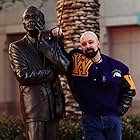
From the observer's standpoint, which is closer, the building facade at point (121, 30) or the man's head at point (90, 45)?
the man's head at point (90, 45)

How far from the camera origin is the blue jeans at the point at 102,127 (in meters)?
6.42

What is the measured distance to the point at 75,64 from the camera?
648 cm

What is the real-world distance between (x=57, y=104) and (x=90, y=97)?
0.35 metres

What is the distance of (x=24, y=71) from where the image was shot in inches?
244

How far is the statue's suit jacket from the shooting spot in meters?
6.20

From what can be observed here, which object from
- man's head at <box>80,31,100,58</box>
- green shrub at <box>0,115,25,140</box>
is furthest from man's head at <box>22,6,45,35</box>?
green shrub at <box>0,115,25,140</box>

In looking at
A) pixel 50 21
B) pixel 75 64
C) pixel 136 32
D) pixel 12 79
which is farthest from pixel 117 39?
pixel 75 64

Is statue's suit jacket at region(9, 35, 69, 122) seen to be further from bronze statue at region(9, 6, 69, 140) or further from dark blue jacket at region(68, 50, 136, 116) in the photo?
dark blue jacket at region(68, 50, 136, 116)

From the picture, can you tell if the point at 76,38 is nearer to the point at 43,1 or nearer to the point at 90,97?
the point at 90,97

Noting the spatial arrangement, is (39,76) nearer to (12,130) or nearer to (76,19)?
(12,130)

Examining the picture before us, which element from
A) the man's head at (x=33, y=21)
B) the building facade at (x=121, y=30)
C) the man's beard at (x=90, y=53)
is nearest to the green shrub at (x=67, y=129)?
the man's beard at (x=90, y=53)

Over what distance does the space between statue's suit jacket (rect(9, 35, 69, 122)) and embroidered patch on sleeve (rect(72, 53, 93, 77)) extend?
0.16 metres

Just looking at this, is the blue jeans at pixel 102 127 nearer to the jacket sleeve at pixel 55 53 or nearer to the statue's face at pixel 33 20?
the jacket sleeve at pixel 55 53

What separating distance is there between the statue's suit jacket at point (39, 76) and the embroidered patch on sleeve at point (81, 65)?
0.16 metres
